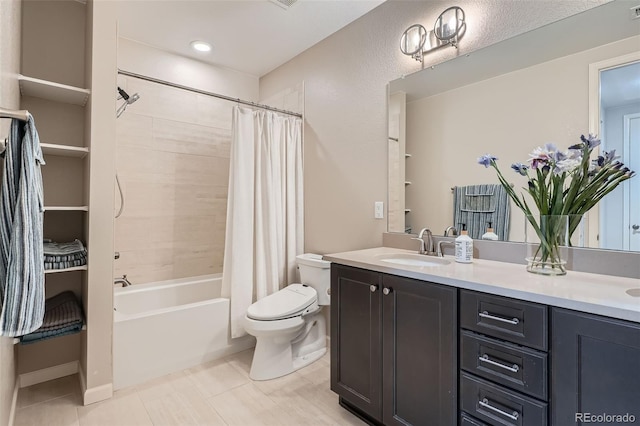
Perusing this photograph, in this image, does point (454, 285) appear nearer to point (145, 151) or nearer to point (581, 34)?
point (581, 34)

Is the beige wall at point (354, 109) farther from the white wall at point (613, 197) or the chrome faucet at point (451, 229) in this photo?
the white wall at point (613, 197)

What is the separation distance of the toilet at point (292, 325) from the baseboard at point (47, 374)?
4.03 feet

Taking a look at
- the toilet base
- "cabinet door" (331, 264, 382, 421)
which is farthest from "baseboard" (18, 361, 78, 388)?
"cabinet door" (331, 264, 382, 421)

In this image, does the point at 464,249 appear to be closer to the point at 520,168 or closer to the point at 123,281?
the point at 520,168

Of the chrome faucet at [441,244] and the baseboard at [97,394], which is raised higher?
the chrome faucet at [441,244]

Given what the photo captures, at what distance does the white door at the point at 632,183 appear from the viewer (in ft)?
4.14

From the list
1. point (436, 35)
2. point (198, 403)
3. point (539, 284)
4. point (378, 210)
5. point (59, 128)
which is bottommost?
point (198, 403)

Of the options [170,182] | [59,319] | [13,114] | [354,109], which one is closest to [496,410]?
[13,114]

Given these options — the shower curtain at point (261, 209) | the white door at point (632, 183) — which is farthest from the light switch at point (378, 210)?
the white door at point (632, 183)

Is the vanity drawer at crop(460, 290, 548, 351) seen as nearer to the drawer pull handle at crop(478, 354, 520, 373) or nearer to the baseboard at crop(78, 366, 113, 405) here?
the drawer pull handle at crop(478, 354, 520, 373)

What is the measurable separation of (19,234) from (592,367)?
1.77 m

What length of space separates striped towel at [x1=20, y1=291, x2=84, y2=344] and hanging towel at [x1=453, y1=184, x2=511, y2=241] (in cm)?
225

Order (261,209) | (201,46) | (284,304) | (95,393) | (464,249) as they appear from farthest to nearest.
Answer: (201,46) < (261,209) < (284,304) < (95,393) < (464,249)

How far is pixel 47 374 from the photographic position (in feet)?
6.79
